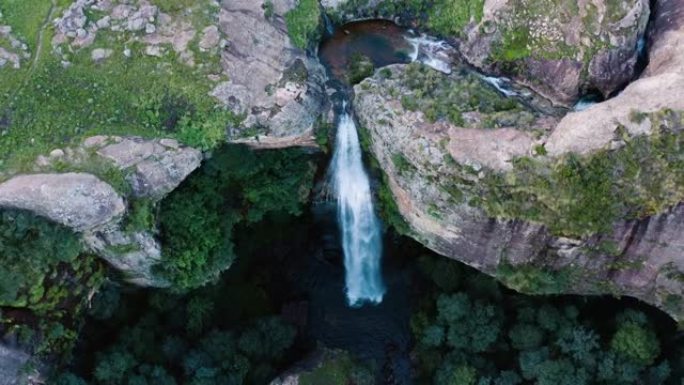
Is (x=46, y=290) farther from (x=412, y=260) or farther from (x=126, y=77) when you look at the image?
(x=412, y=260)

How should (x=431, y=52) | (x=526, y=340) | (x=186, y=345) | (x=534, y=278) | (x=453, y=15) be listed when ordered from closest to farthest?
(x=534, y=278), (x=526, y=340), (x=186, y=345), (x=453, y=15), (x=431, y=52)

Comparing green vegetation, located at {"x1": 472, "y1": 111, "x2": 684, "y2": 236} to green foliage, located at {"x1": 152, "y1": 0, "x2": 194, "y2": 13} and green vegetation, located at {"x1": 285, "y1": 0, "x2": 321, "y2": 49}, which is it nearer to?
green vegetation, located at {"x1": 285, "y1": 0, "x2": 321, "y2": 49}

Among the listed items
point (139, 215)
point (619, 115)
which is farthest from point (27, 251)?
point (619, 115)

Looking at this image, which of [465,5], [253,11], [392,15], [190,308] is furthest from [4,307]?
[465,5]

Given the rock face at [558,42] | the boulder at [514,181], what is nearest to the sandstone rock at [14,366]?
the boulder at [514,181]

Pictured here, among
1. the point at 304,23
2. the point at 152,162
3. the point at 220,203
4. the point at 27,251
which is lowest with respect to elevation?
the point at 27,251

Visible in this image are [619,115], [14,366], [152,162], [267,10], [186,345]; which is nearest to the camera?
[619,115]

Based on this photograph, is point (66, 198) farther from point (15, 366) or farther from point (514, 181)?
point (514, 181)
